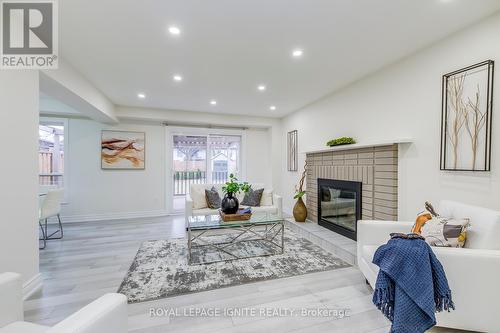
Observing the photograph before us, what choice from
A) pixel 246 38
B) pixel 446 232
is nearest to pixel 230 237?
pixel 446 232

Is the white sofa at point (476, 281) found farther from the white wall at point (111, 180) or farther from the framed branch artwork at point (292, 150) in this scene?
the white wall at point (111, 180)

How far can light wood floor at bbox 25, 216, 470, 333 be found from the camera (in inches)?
66.8

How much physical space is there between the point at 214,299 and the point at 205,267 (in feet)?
2.14

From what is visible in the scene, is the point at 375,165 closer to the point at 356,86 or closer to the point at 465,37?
the point at 356,86

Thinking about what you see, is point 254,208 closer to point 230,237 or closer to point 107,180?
point 230,237

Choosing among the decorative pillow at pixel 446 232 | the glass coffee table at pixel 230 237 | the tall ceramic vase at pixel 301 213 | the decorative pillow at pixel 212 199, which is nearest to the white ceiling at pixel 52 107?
the decorative pillow at pixel 212 199

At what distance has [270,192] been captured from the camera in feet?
14.8

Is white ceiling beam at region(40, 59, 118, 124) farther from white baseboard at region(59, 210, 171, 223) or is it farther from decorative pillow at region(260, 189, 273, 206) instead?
decorative pillow at region(260, 189, 273, 206)

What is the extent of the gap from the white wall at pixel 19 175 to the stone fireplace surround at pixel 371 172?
3.76m

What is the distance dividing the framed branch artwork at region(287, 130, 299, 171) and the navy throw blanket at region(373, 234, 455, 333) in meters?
3.83

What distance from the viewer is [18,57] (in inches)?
80.0

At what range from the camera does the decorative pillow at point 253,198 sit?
435 centimetres

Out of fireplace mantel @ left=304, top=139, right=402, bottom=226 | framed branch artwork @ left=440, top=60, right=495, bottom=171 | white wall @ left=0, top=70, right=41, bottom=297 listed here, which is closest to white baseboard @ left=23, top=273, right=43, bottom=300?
white wall @ left=0, top=70, right=41, bottom=297

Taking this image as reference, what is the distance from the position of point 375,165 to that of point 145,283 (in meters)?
3.14
